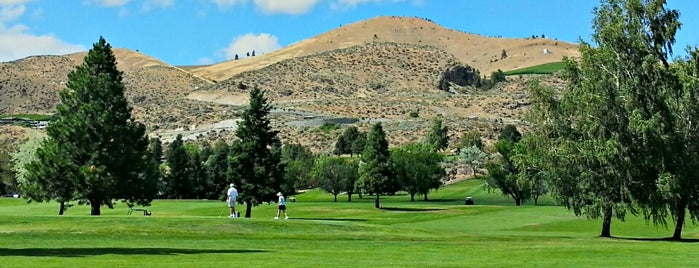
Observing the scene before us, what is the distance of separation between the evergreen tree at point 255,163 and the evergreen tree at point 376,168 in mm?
31459

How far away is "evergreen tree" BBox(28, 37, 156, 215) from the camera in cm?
6147

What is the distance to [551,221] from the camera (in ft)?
207

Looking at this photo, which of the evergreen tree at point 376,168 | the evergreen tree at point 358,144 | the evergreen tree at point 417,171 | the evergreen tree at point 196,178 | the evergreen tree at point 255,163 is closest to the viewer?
the evergreen tree at point 255,163

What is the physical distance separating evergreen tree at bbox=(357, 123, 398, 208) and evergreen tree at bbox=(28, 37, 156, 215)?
40618 millimetres

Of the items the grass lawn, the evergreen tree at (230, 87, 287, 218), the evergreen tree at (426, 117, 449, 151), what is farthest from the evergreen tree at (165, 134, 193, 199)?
the grass lawn

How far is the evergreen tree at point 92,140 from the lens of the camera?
61469 mm

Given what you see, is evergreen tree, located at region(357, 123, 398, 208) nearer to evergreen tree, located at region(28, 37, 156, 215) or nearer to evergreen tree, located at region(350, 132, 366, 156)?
evergreen tree, located at region(28, 37, 156, 215)

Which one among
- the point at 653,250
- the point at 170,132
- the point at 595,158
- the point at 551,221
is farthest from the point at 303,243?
the point at 170,132

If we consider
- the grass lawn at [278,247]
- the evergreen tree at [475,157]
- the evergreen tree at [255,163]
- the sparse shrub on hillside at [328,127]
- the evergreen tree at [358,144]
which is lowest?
the grass lawn at [278,247]

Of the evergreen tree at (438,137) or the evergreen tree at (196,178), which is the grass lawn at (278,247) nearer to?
the evergreen tree at (196,178)

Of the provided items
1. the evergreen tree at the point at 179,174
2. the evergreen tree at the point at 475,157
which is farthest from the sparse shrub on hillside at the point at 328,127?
the evergreen tree at the point at 179,174

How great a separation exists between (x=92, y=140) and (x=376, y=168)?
44278 millimetres

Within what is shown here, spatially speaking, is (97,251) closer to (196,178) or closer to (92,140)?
(92,140)

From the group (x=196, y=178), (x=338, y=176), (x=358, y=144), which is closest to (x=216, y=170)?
(x=196, y=178)
